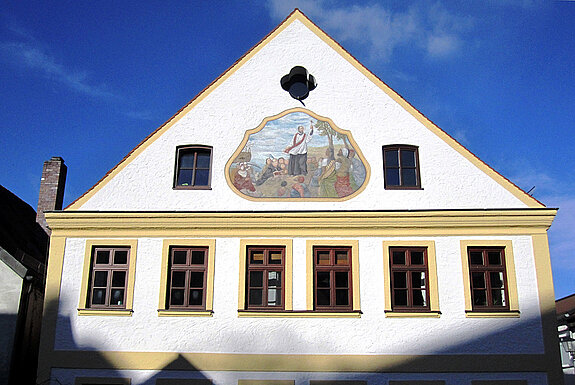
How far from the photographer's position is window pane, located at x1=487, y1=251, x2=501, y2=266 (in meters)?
17.4

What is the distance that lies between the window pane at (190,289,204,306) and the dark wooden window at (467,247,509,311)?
6762 millimetres

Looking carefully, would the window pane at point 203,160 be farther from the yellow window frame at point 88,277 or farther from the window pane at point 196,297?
the window pane at point 196,297

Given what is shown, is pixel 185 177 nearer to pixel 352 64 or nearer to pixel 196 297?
pixel 196 297

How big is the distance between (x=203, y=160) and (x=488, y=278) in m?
8.06

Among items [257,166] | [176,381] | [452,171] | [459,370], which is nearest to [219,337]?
[176,381]

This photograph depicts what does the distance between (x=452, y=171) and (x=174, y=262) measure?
7664 millimetres

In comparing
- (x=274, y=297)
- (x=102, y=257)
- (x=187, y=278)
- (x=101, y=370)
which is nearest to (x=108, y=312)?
(x=101, y=370)

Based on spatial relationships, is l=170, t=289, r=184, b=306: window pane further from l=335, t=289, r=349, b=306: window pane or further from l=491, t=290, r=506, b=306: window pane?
l=491, t=290, r=506, b=306: window pane

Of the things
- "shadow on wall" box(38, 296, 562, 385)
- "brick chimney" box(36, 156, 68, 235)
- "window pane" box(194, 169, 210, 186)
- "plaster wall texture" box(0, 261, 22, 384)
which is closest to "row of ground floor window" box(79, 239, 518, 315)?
"shadow on wall" box(38, 296, 562, 385)

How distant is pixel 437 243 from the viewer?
1738 cm

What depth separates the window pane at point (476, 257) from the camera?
684 inches

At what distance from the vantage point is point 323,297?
17.0 m

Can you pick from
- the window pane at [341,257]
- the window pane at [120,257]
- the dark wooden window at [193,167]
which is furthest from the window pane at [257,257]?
the window pane at [120,257]

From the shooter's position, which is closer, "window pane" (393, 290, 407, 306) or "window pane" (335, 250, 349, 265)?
"window pane" (393, 290, 407, 306)
